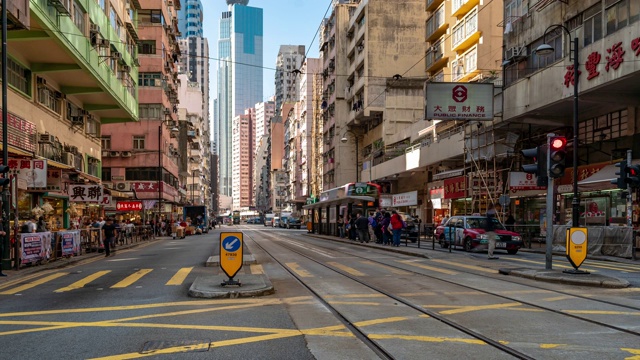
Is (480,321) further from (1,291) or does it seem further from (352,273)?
(1,291)

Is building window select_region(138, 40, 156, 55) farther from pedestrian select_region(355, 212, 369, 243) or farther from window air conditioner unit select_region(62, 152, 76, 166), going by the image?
pedestrian select_region(355, 212, 369, 243)

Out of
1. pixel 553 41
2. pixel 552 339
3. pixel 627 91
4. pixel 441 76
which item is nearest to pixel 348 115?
pixel 441 76

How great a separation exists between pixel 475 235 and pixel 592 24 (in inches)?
420

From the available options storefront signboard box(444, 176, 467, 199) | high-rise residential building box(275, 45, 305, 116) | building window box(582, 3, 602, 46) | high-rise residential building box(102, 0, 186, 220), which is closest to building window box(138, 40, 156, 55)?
high-rise residential building box(102, 0, 186, 220)

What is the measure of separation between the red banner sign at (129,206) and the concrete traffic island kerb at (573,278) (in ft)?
128

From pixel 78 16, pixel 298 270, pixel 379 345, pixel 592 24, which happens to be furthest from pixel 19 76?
pixel 592 24

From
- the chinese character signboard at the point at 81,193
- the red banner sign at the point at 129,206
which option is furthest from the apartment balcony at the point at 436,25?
the chinese character signboard at the point at 81,193

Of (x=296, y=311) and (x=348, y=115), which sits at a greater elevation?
(x=348, y=115)

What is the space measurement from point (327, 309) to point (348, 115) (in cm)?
6266

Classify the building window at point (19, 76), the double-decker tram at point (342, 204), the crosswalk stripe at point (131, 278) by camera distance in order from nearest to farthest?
the crosswalk stripe at point (131, 278)
the building window at point (19, 76)
the double-decker tram at point (342, 204)

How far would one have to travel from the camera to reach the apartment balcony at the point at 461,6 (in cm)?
4003

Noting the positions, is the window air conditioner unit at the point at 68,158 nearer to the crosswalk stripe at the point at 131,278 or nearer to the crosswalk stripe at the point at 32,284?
the crosswalk stripe at the point at 32,284

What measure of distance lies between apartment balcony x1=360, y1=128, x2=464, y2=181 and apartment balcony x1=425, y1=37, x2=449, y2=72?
7226 mm

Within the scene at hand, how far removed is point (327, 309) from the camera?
361 inches
